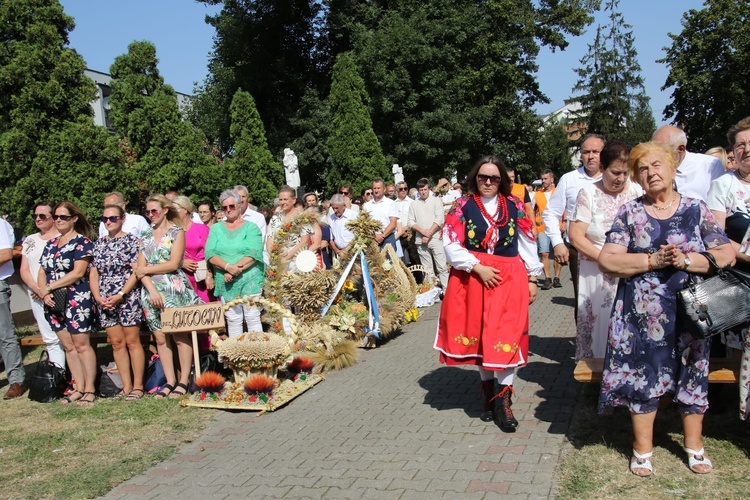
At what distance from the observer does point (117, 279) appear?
23.4 ft

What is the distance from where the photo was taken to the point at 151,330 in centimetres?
727

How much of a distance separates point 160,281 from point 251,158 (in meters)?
15.8

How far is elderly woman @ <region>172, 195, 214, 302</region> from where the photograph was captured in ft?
26.2

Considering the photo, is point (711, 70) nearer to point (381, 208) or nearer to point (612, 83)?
point (612, 83)

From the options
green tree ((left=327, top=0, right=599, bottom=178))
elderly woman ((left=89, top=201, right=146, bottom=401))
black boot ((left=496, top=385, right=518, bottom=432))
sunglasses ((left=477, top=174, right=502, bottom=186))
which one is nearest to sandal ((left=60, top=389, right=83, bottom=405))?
elderly woman ((left=89, top=201, right=146, bottom=401))

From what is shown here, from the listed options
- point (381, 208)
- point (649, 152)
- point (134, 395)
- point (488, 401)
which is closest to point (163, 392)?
point (134, 395)

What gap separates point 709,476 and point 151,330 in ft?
17.7

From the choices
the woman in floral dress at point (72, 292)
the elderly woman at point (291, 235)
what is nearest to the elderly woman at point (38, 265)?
the woman in floral dress at point (72, 292)

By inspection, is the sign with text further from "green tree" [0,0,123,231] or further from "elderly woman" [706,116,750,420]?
"green tree" [0,0,123,231]

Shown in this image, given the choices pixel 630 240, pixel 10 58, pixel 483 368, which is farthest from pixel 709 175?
pixel 10 58

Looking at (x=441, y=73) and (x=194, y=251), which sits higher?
(x=441, y=73)

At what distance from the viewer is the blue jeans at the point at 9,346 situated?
7.73 m

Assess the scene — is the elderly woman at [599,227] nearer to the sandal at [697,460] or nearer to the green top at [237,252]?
the sandal at [697,460]

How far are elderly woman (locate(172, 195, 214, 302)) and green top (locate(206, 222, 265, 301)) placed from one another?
0.35m
